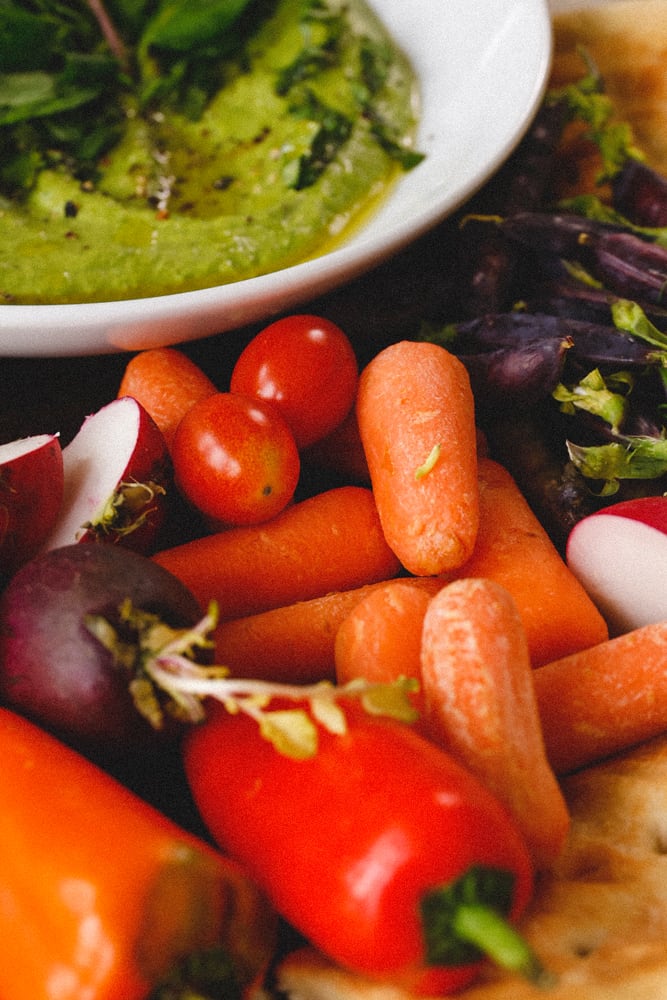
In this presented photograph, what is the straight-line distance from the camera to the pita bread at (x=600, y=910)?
56 cm

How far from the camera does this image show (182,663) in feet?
2.02

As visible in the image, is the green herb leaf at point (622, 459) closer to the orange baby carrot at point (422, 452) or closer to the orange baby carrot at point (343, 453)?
the orange baby carrot at point (422, 452)

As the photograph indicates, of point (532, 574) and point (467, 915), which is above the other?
point (467, 915)

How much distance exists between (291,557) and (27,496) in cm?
33

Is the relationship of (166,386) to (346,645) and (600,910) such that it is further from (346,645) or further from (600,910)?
(600,910)

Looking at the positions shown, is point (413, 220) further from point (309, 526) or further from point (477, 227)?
point (309, 526)

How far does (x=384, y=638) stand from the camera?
0.81 metres

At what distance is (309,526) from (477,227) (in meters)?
0.62

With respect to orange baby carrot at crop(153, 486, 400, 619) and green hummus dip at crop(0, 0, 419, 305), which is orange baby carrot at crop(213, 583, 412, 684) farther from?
green hummus dip at crop(0, 0, 419, 305)

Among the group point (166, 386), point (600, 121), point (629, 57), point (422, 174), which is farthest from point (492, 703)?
point (629, 57)

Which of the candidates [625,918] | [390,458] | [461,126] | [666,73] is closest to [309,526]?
[390,458]

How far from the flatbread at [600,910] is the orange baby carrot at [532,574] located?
0.14 metres

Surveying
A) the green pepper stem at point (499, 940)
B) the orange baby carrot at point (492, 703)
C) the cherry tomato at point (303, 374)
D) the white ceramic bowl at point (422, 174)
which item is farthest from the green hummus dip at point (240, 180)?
the green pepper stem at point (499, 940)

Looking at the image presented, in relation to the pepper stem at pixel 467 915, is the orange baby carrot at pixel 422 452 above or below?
below
